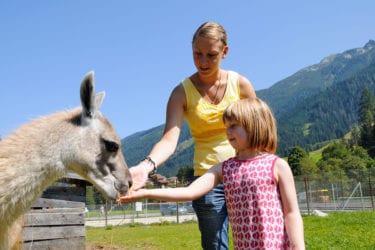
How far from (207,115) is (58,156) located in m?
1.44

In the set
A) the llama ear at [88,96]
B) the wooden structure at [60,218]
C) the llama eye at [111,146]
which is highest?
the llama ear at [88,96]

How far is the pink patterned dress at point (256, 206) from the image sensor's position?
121 inches

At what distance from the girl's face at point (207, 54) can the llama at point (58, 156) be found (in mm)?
1009

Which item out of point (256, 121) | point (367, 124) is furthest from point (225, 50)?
point (367, 124)

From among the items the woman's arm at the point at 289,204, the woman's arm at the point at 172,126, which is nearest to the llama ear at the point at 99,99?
the woman's arm at the point at 172,126

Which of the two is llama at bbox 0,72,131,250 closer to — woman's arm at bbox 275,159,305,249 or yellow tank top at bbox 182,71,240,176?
yellow tank top at bbox 182,71,240,176

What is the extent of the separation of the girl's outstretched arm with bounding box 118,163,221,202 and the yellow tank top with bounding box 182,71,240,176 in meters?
0.43

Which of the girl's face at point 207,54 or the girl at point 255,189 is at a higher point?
the girl's face at point 207,54

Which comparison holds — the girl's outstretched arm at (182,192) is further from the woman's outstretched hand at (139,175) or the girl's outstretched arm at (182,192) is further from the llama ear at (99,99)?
the llama ear at (99,99)

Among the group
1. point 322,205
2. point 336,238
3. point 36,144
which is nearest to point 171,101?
point 36,144

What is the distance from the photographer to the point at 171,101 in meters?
4.13

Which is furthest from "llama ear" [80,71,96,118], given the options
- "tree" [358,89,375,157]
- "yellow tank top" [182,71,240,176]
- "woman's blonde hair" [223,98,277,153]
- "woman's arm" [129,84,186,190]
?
"tree" [358,89,375,157]

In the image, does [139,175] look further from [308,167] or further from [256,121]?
[308,167]

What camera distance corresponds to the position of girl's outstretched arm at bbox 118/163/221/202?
122 inches
